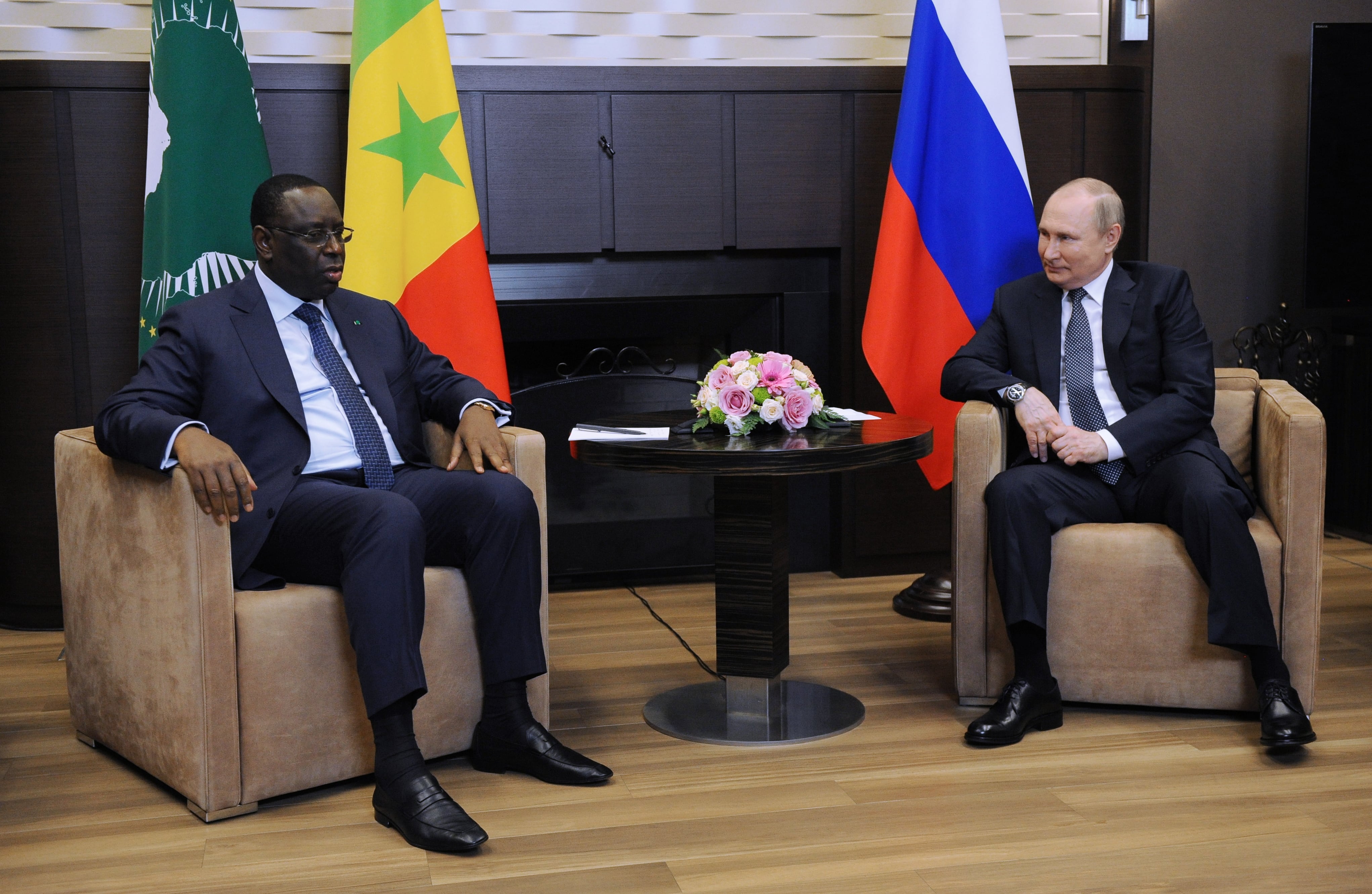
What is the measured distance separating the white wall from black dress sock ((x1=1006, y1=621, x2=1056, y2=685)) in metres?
2.08

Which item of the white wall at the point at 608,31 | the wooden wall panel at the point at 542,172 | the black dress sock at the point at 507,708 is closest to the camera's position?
the black dress sock at the point at 507,708

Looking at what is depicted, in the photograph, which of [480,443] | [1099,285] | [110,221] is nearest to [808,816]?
[480,443]

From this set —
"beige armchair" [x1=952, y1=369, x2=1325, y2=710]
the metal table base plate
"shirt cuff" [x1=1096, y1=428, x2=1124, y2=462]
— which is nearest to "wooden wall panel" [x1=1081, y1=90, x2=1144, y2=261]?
"beige armchair" [x1=952, y1=369, x2=1325, y2=710]

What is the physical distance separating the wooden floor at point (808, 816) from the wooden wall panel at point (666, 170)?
58.6 inches

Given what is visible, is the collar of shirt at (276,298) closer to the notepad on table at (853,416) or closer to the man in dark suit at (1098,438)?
the notepad on table at (853,416)

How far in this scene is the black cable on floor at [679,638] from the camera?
2994 millimetres

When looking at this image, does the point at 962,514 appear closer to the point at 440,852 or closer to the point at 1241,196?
the point at 440,852

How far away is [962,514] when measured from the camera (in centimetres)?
263

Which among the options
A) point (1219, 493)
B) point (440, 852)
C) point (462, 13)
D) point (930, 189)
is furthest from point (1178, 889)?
point (462, 13)

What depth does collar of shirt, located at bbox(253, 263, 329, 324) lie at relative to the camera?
247cm

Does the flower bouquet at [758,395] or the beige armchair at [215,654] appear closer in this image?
the beige armchair at [215,654]

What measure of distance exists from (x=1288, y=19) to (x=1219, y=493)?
2.58m

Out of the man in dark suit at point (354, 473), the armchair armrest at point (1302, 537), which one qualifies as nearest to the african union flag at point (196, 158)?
the man in dark suit at point (354, 473)

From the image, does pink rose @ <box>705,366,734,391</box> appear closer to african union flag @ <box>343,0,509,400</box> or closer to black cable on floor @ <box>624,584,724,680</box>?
black cable on floor @ <box>624,584,724,680</box>
